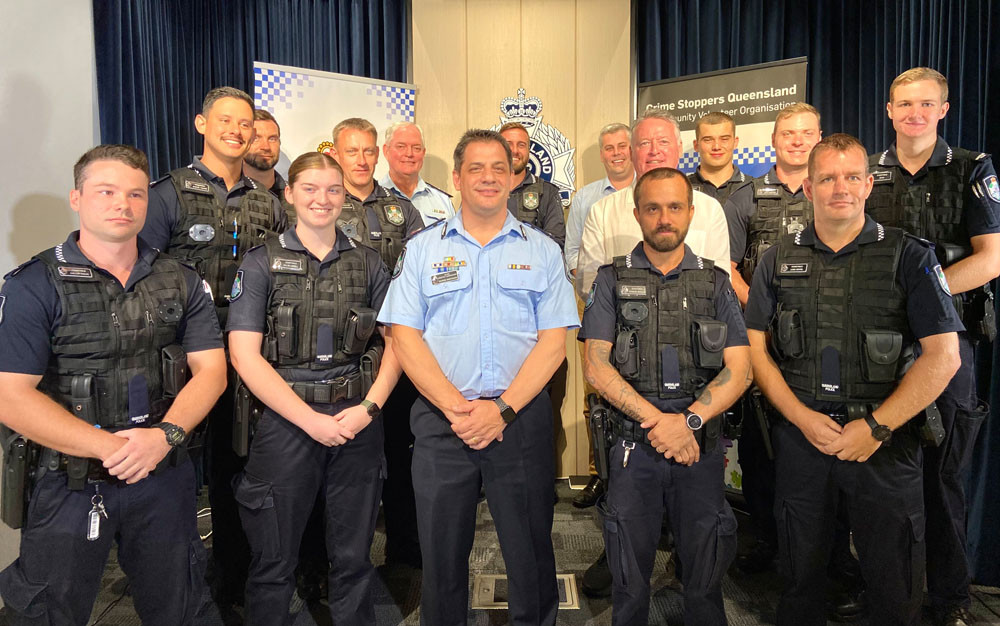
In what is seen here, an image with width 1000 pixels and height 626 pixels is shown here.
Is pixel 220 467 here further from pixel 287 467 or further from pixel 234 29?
pixel 234 29

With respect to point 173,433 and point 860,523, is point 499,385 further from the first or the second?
point 860,523

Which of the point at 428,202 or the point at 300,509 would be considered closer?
the point at 300,509

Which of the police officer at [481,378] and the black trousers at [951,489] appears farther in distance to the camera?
the black trousers at [951,489]

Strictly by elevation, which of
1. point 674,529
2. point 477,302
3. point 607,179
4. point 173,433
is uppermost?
point 607,179

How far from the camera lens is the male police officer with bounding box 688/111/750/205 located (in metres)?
3.96

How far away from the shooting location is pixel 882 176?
3.06 m

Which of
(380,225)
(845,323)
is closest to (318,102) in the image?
(380,225)

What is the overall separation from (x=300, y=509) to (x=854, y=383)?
225cm

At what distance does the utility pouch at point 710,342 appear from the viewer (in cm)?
242

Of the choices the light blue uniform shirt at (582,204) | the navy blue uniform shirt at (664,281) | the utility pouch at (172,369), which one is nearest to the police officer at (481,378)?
the navy blue uniform shirt at (664,281)

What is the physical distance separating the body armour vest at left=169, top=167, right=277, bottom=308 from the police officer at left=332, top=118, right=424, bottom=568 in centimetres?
52

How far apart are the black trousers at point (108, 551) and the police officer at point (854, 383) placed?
2297mm

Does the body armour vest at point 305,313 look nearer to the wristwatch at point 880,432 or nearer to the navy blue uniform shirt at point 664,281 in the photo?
the navy blue uniform shirt at point 664,281

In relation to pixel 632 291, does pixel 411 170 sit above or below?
above
